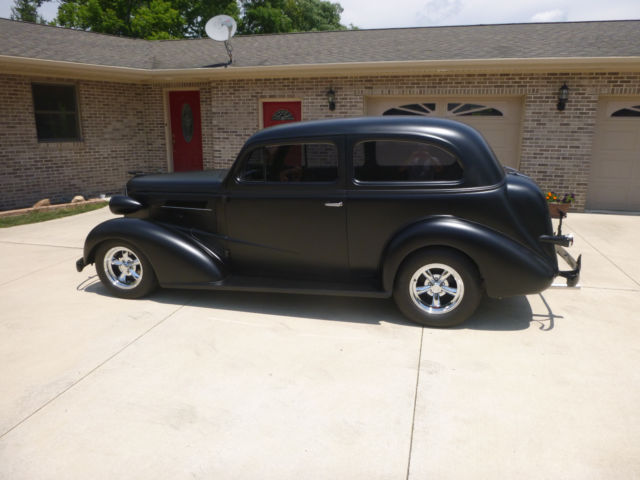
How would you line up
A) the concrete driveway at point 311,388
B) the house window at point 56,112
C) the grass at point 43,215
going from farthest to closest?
the house window at point 56,112
the grass at point 43,215
the concrete driveway at point 311,388

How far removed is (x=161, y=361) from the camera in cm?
381

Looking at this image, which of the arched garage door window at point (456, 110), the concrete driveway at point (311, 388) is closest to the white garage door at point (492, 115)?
the arched garage door window at point (456, 110)

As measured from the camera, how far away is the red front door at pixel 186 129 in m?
12.7

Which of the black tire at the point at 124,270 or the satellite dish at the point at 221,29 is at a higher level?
the satellite dish at the point at 221,29

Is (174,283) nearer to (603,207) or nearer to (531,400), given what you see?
(531,400)

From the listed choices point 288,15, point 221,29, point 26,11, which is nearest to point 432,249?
point 221,29

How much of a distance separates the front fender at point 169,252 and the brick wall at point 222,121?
22.9 ft

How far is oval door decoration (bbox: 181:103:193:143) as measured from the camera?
12.8m

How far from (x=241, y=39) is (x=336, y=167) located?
1095cm

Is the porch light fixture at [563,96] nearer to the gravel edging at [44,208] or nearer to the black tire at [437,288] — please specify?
the black tire at [437,288]

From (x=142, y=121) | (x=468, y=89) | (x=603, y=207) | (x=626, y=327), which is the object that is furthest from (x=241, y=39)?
(x=626, y=327)

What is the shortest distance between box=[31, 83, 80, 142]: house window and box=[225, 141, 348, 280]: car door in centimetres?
847

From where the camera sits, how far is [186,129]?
510 inches

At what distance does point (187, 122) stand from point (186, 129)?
7.4 inches
